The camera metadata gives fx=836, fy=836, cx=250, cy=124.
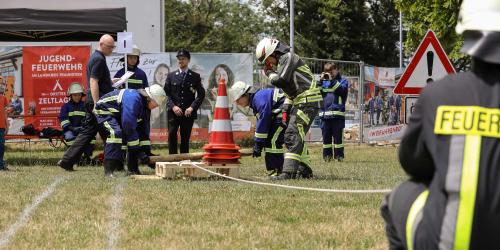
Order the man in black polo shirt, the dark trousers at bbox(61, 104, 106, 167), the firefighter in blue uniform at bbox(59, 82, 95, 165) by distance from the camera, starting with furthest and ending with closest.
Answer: the firefighter in blue uniform at bbox(59, 82, 95, 165), the dark trousers at bbox(61, 104, 106, 167), the man in black polo shirt

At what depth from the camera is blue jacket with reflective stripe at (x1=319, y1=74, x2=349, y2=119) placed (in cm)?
1582

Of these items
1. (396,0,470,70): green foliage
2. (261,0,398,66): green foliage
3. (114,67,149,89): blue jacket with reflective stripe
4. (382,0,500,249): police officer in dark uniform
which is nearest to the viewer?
(382,0,500,249): police officer in dark uniform

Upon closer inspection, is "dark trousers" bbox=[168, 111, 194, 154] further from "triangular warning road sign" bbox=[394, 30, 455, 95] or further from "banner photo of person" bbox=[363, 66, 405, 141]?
"banner photo of person" bbox=[363, 66, 405, 141]

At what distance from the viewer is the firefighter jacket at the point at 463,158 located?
118 inches

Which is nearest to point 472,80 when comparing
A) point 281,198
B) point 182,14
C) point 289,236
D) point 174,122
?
point 289,236

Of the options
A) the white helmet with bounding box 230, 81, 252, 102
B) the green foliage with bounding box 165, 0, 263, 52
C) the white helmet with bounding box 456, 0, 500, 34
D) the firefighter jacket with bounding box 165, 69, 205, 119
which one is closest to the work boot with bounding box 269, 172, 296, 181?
the white helmet with bounding box 230, 81, 252, 102

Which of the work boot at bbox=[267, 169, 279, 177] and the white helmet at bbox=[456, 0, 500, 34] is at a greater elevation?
the white helmet at bbox=[456, 0, 500, 34]

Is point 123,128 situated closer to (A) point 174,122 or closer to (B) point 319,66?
(A) point 174,122

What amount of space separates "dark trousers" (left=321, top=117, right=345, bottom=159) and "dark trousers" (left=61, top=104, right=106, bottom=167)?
5077 millimetres

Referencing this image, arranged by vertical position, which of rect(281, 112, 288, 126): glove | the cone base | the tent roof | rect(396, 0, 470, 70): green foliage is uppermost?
rect(396, 0, 470, 70): green foliage

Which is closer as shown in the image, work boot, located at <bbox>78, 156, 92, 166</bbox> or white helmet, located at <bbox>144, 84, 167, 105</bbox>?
white helmet, located at <bbox>144, 84, 167, 105</bbox>

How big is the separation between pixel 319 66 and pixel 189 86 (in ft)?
36.4

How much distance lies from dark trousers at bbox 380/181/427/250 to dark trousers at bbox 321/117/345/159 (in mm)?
12223

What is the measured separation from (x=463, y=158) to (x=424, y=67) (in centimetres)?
573
